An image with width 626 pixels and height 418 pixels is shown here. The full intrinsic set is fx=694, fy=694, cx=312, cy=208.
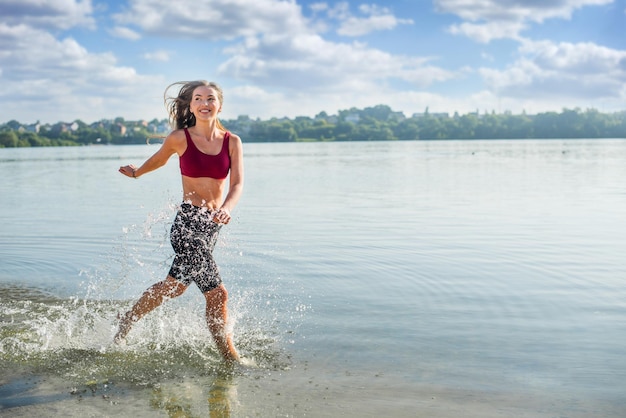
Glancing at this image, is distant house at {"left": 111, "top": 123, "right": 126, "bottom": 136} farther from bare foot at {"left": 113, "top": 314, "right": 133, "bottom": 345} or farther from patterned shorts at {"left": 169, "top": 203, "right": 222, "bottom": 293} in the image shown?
patterned shorts at {"left": 169, "top": 203, "right": 222, "bottom": 293}

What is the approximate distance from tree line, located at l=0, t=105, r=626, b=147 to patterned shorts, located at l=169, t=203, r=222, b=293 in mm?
151648

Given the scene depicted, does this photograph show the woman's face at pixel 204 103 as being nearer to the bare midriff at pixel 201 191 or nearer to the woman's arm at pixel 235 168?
the woman's arm at pixel 235 168

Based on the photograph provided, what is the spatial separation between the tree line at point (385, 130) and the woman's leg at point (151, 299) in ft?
496

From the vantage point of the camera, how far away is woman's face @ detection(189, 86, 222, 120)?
6.14 meters

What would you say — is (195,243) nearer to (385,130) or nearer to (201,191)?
(201,191)

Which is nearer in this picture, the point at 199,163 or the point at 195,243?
the point at 195,243

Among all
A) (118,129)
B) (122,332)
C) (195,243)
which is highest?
(118,129)

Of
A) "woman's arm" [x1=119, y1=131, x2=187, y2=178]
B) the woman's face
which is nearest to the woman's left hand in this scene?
"woman's arm" [x1=119, y1=131, x2=187, y2=178]

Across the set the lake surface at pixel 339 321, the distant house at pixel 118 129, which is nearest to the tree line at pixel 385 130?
the distant house at pixel 118 129

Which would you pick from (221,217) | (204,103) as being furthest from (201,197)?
(204,103)

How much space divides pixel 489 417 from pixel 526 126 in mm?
174393

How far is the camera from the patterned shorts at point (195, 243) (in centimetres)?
593

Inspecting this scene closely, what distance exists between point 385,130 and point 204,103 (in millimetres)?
180819

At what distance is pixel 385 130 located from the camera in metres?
185
